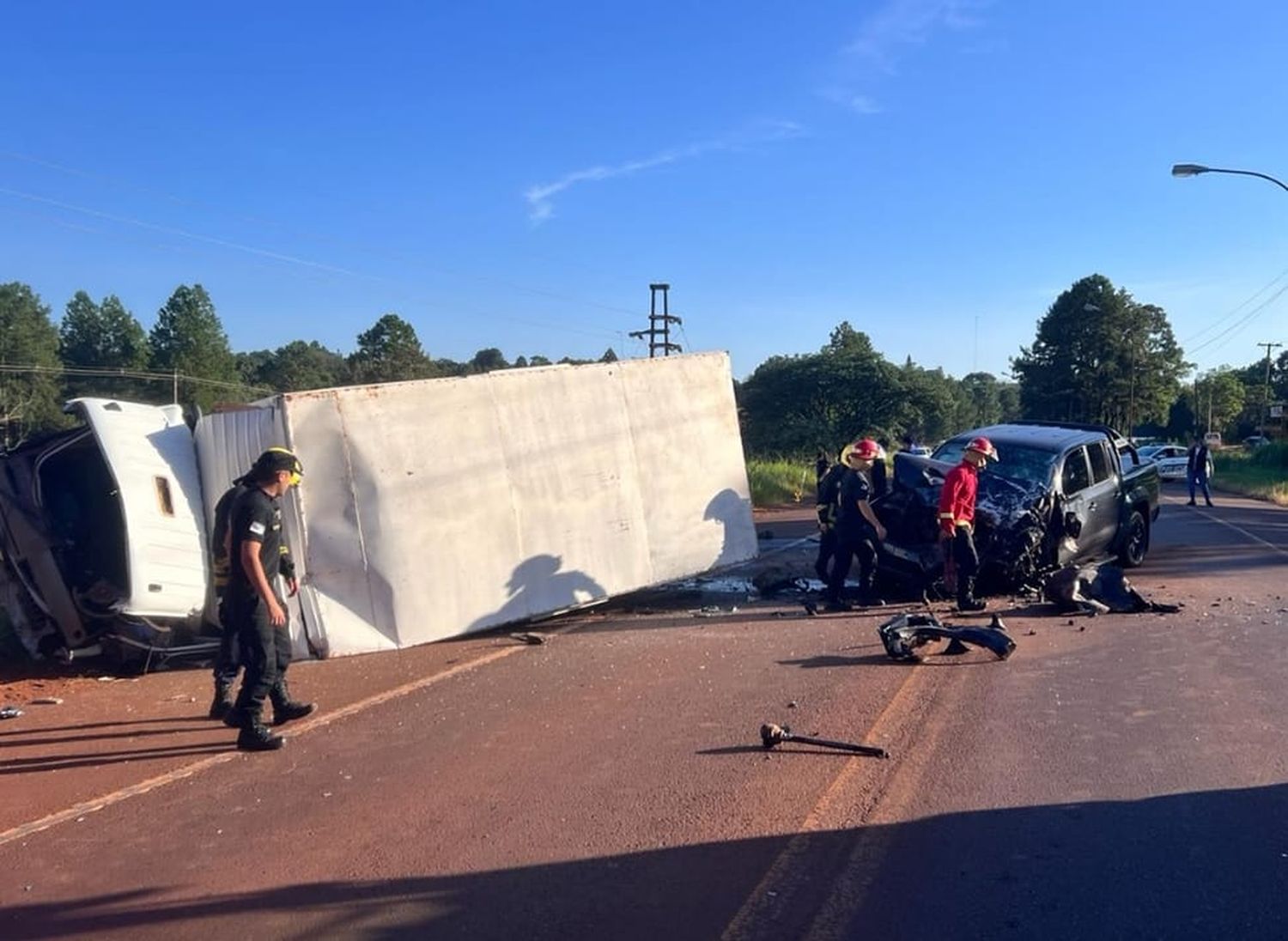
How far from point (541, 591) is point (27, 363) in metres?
42.4

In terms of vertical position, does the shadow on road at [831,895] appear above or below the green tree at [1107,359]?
below

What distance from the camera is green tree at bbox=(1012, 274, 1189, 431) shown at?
64250 millimetres

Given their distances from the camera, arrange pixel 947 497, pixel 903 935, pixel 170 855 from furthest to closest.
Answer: pixel 947 497 < pixel 170 855 < pixel 903 935

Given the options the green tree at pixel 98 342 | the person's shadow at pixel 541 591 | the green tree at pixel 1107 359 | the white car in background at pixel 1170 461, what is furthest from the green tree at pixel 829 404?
the person's shadow at pixel 541 591

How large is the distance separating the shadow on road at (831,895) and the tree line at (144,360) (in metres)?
35.3

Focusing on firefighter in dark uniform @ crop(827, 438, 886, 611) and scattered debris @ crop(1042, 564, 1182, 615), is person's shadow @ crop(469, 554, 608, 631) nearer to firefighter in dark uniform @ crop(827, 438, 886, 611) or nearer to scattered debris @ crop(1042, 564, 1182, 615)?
firefighter in dark uniform @ crop(827, 438, 886, 611)

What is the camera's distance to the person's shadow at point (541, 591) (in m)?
9.60

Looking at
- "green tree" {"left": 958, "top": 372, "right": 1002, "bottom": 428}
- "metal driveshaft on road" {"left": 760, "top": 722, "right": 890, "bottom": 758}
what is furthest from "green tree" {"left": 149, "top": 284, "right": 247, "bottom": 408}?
"green tree" {"left": 958, "top": 372, "right": 1002, "bottom": 428}

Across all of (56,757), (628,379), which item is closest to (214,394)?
(628,379)

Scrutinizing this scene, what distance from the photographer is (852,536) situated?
408 inches

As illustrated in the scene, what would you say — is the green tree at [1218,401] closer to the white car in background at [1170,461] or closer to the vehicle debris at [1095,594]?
the white car in background at [1170,461]

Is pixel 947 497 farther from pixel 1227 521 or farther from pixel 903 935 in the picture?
pixel 1227 521

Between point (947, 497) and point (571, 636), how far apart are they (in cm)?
374

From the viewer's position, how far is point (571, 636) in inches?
376
